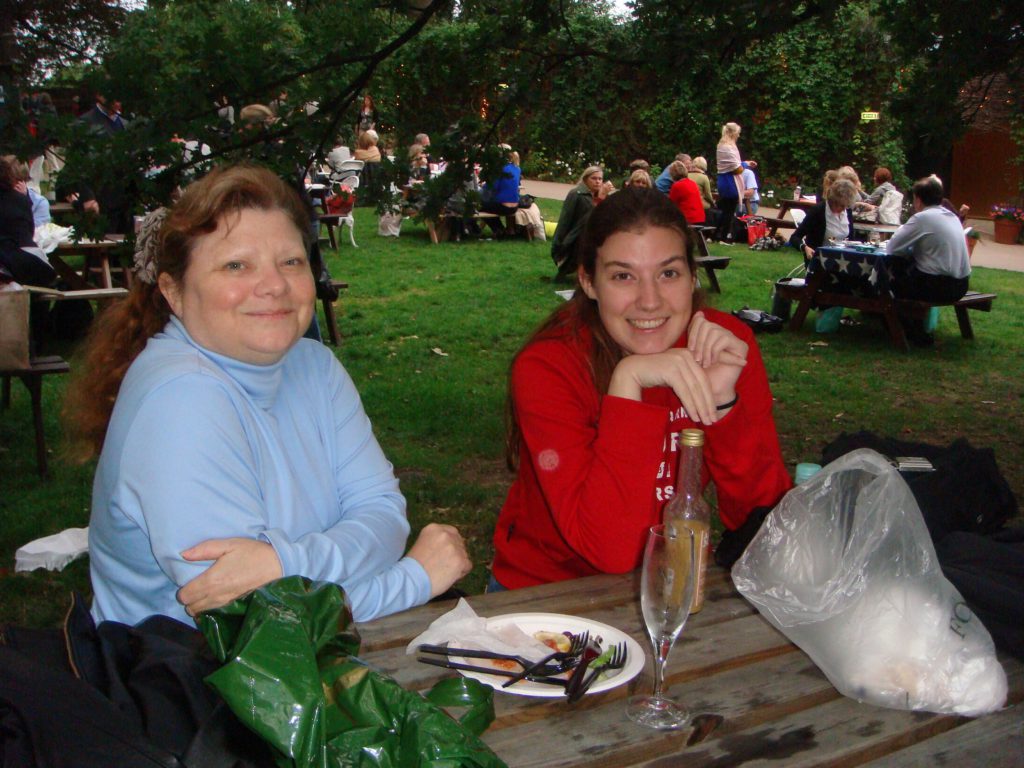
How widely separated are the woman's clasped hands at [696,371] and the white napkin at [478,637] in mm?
675

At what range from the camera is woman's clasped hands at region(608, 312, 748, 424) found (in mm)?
2285

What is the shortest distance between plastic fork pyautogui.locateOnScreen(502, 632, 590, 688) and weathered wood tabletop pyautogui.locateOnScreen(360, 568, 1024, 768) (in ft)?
0.14

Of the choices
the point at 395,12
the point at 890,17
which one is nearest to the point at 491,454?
the point at 395,12

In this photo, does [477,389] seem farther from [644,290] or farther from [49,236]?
[644,290]

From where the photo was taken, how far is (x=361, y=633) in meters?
1.85

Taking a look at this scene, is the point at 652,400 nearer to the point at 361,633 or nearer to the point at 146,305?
the point at 361,633

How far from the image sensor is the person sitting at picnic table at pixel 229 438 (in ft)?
5.98

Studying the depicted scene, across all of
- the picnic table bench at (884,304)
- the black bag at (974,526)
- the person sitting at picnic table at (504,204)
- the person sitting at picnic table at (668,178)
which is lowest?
the picnic table bench at (884,304)

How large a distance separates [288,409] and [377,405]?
4979mm

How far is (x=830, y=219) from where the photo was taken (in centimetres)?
1243

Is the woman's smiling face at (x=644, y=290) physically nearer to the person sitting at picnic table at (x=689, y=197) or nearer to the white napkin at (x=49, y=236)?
the white napkin at (x=49, y=236)

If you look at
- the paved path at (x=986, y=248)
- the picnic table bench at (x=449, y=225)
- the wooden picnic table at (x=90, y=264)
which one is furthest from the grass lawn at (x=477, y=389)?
the paved path at (x=986, y=248)

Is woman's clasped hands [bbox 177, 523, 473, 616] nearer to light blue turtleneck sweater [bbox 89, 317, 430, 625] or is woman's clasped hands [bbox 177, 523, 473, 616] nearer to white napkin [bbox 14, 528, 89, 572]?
light blue turtleneck sweater [bbox 89, 317, 430, 625]

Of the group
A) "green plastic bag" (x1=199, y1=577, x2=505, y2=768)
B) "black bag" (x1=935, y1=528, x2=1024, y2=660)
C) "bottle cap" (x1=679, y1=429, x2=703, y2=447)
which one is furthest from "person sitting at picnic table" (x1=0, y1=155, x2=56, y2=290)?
"black bag" (x1=935, y1=528, x2=1024, y2=660)
